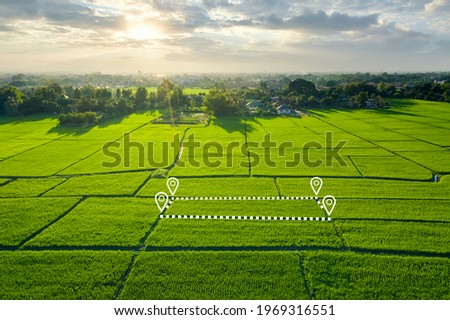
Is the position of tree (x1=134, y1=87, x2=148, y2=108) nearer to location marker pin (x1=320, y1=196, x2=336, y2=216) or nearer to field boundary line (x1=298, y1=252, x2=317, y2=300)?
location marker pin (x1=320, y1=196, x2=336, y2=216)

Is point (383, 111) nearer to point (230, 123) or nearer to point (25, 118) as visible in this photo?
point (230, 123)

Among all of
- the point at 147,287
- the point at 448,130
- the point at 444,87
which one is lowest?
the point at 147,287

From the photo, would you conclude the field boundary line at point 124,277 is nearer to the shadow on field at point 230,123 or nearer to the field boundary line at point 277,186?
the field boundary line at point 277,186

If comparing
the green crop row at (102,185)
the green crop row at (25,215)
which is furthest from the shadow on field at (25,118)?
the green crop row at (25,215)

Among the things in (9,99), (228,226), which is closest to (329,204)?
(228,226)

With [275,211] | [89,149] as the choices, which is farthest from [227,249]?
[89,149]

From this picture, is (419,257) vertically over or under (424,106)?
under

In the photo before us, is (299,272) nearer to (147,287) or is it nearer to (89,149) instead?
(147,287)
